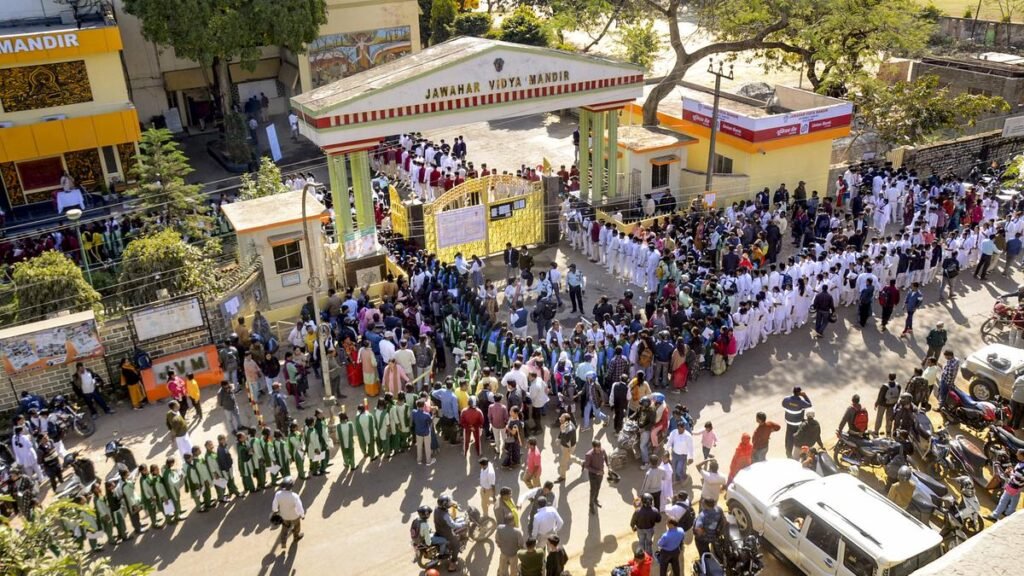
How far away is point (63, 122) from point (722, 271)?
18765mm

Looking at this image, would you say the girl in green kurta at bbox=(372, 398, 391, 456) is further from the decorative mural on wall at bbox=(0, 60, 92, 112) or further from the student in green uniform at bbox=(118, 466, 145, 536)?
the decorative mural on wall at bbox=(0, 60, 92, 112)

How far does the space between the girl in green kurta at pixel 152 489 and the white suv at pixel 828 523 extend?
7620 mm

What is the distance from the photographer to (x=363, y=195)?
19.3 m

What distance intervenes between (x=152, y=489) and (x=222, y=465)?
93 cm

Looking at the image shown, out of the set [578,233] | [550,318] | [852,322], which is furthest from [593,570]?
[578,233]

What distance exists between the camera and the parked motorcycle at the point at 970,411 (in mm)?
13234

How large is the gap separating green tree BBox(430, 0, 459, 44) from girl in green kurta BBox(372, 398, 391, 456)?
29336mm

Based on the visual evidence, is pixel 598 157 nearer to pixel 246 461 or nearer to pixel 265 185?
pixel 265 185

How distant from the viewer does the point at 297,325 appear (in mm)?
15711

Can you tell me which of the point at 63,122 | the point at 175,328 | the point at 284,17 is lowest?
the point at 175,328

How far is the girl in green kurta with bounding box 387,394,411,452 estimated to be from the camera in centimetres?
1286

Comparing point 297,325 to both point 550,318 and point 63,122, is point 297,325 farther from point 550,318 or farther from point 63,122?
point 63,122

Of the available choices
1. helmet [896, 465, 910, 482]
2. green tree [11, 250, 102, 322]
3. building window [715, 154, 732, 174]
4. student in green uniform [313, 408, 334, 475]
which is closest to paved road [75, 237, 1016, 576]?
student in green uniform [313, 408, 334, 475]

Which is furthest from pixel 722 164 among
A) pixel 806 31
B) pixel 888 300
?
pixel 888 300
